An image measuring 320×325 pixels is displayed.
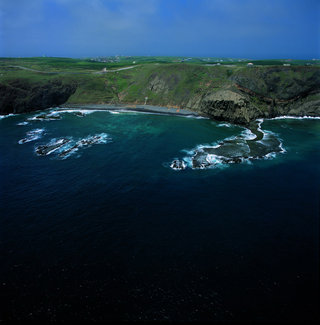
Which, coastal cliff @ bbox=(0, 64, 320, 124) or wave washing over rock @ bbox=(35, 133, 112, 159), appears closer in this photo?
wave washing over rock @ bbox=(35, 133, 112, 159)

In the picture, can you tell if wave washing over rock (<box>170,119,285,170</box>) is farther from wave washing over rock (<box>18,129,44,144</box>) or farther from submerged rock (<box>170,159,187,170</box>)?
wave washing over rock (<box>18,129,44,144</box>)

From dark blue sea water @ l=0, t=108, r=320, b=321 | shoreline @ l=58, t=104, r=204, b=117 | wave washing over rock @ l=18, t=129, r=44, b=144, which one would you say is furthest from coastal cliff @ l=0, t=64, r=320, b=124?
dark blue sea water @ l=0, t=108, r=320, b=321

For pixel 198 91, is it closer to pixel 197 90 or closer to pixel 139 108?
pixel 197 90

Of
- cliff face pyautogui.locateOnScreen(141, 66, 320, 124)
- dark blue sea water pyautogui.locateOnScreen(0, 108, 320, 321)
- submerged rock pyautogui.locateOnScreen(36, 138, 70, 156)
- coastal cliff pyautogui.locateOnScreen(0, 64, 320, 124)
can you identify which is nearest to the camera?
dark blue sea water pyautogui.locateOnScreen(0, 108, 320, 321)

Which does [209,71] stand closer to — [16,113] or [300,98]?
[300,98]

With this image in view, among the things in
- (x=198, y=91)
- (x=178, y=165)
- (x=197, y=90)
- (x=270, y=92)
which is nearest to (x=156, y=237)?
(x=178, y=165)

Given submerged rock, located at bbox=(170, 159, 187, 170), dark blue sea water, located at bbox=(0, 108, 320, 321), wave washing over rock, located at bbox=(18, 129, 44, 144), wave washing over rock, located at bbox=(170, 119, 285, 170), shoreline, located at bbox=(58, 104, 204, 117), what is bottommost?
dark blue sea water, located at bbox=(0, 108, 320, 321)
